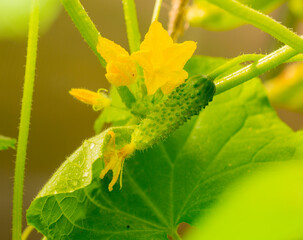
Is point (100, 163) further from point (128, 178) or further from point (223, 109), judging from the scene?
point (223, 109)

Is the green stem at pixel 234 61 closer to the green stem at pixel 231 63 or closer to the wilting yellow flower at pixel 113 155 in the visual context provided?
the green stem at pixel 231 63

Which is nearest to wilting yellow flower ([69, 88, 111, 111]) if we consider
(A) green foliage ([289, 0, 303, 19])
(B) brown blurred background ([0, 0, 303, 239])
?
(A) green foliage ([289, 0, 303, 19])

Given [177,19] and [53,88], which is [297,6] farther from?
[53,88]

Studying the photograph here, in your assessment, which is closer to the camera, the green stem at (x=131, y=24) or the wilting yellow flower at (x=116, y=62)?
the wilting yellow flower at (x=116, y=62)

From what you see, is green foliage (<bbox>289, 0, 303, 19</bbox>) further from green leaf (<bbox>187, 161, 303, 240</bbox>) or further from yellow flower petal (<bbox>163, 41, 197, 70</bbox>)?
green leaf (<bbox>187, 161, 303, 240</bbox>)

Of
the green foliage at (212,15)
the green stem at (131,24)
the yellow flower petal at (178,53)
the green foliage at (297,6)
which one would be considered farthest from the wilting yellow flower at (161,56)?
the green foliage at (297,6)

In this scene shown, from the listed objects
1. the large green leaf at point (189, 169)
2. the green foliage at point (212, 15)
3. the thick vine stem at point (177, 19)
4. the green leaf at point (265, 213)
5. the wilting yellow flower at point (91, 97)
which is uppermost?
the green foliage at point (212, 15)
